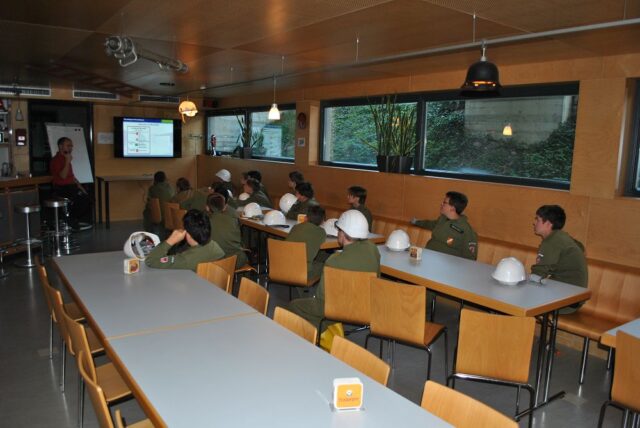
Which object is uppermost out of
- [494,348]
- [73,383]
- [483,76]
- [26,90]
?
[26,90]

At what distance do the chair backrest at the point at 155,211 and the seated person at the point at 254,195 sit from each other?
1242 mm

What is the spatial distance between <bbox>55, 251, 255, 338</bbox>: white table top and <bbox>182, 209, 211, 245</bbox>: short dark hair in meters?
0.32

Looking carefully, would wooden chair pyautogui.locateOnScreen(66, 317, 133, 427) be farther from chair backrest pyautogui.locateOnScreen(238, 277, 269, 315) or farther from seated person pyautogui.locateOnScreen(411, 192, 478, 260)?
seated person pyautogui.locateOnScreen(411, 192, 478, 260)

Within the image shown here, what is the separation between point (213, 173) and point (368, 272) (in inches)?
334

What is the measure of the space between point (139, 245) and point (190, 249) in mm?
454

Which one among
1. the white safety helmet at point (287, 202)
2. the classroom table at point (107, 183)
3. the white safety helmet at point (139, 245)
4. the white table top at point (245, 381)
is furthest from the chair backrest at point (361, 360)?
the classroom table at point (107, 183)

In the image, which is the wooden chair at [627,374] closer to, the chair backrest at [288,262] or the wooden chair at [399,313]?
the wooden chair at [399,313]

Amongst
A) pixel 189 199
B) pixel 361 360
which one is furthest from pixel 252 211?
pixel 361 360

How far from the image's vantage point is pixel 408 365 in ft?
13.4

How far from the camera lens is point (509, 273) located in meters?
3.54

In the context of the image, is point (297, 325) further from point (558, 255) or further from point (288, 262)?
point (558, 255)

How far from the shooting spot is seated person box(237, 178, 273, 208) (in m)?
7.41

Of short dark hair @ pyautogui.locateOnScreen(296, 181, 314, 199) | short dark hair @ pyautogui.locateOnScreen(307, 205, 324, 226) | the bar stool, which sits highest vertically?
short dark hair @ pyautogui.locateOnScreen(296, 181, 314, 199)

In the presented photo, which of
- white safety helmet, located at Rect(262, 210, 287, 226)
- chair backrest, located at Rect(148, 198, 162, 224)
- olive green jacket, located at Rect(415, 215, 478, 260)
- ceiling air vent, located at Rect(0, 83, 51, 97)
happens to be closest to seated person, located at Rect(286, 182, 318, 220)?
white safety helmet, located at Rect(262, 210, 287, 226)
